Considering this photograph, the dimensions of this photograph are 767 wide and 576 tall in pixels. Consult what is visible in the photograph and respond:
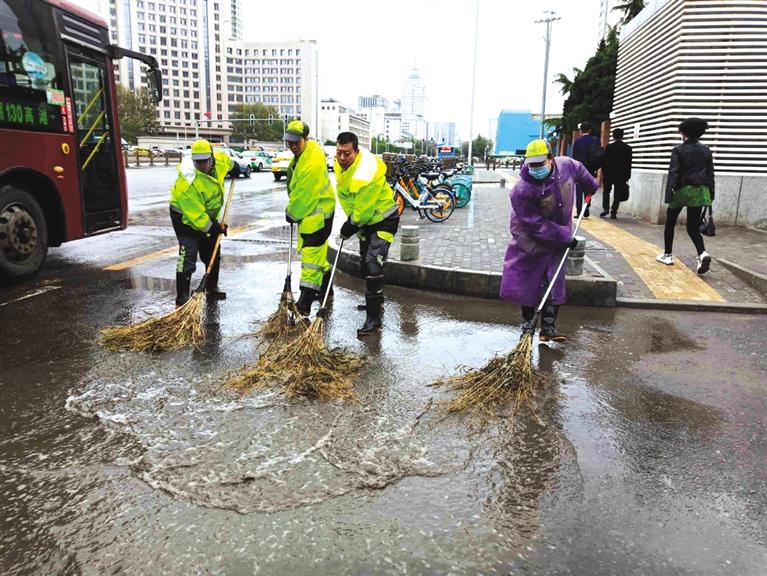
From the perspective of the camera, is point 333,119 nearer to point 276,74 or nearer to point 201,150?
point 276,74

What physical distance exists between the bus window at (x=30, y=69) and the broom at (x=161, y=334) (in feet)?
10.00

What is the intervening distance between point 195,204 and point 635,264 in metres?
5.58

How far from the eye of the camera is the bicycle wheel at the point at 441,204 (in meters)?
12.6

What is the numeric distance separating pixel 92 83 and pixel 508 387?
6.75 metres

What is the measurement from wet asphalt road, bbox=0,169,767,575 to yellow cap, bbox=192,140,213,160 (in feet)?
5.52

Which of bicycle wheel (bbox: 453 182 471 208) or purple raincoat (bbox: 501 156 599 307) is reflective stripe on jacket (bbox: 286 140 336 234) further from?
bicycle wheel (bbox: 453 182 471 208)

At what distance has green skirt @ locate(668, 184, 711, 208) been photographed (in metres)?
Answer: 7.34

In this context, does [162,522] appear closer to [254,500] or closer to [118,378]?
[254,500]

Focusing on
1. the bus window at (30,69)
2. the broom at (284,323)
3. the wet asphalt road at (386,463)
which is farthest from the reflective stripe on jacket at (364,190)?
the bus window at (30,69)

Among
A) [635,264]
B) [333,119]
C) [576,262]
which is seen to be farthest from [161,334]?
[333,119]

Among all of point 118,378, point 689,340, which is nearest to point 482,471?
point 118,378

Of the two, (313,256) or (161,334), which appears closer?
(161,334)

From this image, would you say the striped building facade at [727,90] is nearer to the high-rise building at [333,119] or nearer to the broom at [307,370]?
the broom at [307,370]

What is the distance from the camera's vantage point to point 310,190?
5316 mm
